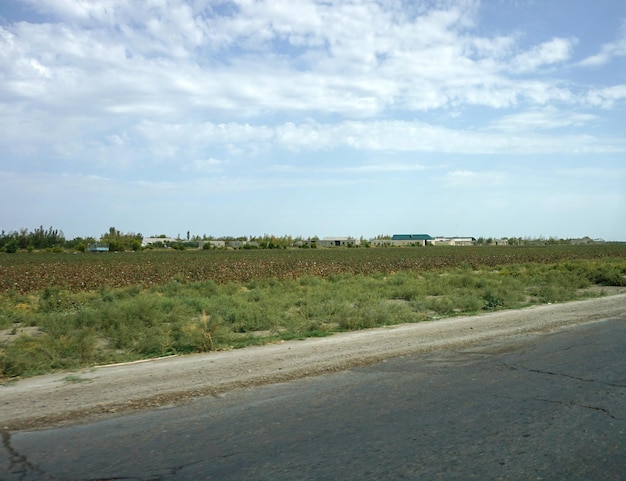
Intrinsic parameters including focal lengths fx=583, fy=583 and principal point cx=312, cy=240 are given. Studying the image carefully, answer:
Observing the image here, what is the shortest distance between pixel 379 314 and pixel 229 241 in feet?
576

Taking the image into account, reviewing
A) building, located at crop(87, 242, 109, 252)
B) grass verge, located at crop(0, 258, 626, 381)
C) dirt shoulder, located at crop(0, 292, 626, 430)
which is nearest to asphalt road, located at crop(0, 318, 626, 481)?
dirt shoulder, located at crop(0, 292, 626, 430)

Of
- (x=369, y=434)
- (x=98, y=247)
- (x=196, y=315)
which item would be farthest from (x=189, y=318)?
(x=98, y=247)

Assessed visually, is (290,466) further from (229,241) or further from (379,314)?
(229,241)

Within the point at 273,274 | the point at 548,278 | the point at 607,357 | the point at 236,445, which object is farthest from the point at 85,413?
the point at 273,274

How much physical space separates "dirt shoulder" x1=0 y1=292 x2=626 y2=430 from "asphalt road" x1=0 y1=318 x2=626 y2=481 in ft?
1.79

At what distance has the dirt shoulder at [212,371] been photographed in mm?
7859

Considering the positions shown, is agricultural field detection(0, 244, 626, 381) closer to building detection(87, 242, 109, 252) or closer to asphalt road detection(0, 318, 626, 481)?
asphalt road detection(0, 318, 626, 481)

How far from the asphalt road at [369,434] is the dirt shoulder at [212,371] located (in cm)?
55

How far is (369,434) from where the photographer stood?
6.43 metres

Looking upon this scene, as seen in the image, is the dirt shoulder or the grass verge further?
the grass verge

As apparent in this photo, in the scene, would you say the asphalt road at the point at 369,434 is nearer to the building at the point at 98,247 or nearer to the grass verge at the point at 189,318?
the grass verge at the point at 189,318

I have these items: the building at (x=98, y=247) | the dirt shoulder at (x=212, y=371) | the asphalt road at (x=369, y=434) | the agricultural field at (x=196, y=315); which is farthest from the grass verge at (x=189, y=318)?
the building at (x=98, y=247)

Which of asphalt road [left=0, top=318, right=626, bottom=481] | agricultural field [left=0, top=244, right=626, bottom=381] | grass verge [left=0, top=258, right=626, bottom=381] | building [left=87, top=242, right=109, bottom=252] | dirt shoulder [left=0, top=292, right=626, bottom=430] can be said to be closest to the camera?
asphalt road [left=0, top=318, right=626, bottom=481]

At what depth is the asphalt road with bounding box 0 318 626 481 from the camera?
5457mm
